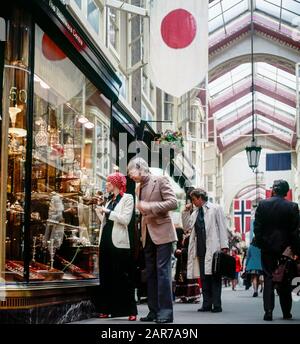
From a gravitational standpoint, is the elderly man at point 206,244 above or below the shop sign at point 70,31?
below

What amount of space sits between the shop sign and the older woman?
155cm

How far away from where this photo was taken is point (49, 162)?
7.19 meters

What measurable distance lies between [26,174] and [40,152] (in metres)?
0.65

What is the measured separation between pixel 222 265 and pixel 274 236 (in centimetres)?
129

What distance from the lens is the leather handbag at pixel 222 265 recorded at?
8258 mm

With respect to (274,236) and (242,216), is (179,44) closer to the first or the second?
(274,236)

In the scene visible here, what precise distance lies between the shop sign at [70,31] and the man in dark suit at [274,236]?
2.54m

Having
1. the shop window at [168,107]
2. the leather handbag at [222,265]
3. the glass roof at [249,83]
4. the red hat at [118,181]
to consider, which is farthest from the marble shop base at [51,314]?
the shop window at [168,107]

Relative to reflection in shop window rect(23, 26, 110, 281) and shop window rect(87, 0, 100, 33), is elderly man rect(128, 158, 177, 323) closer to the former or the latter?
reflection in shop window rect(23, 26, 110, 281)

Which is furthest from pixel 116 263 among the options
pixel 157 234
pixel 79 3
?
pixel 79 3

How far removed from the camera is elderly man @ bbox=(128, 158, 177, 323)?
6332 mm

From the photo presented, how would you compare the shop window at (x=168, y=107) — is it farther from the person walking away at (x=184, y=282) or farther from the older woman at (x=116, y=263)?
the older woman at (x=116, y=263)

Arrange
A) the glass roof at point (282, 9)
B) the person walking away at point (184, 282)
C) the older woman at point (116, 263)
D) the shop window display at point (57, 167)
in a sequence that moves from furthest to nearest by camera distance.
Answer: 1. the glass roof at point (282, 9)
2. the person walking away at point (184, 282)
3. the older woman at point (116, 263)
4. the shop window display at point (57, 167)
